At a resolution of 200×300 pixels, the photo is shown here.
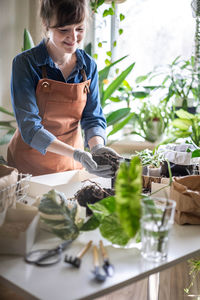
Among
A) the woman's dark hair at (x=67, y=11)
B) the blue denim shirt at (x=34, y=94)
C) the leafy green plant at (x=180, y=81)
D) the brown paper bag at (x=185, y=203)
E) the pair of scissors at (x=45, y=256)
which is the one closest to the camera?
the pair of scissors at (x=45, y=256)

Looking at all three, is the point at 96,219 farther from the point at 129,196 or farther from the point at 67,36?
the point at 67,36

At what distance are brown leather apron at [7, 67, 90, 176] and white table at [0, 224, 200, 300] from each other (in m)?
1.00

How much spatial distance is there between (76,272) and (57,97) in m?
1.22

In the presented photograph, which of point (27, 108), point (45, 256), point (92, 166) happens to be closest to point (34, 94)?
point (27, 108)

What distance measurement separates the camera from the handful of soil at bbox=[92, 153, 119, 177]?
1.41 meters

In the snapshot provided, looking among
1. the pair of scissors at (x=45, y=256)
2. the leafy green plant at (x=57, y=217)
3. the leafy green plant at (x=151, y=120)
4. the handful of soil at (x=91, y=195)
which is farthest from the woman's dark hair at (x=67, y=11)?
the leafy green plant at (x=151, y=120)

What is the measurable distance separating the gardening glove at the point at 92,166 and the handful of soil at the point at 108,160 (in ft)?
0.05

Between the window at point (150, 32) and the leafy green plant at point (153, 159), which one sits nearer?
the leafy green plant at point (153, 159)

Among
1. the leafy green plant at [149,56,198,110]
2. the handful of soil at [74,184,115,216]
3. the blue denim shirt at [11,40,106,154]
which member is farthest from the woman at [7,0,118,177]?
the leafy green plant at [149,56,198,110]

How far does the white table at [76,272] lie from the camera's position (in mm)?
796

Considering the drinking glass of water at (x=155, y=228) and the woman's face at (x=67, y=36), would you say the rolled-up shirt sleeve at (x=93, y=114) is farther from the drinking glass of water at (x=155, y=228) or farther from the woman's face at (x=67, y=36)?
the drinking glass of water at (x=155, y=228)

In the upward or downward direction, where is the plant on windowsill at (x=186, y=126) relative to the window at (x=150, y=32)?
downward

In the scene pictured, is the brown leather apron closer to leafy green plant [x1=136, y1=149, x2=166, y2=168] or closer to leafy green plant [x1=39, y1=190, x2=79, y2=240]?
leafy green plant [x1=136, y1=149, x2=166, y2=168]

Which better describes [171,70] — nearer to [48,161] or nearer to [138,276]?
[48,161]
